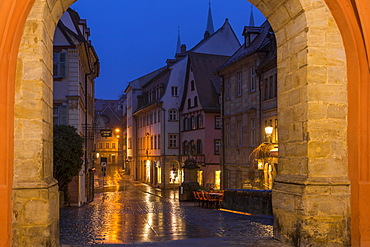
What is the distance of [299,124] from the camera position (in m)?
6.97

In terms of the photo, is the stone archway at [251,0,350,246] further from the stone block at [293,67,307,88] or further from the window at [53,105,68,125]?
the window at [53,105,68,125]

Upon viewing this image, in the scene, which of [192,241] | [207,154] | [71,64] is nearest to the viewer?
[192,241]

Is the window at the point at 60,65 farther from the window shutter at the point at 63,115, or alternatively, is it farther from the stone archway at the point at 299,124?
the stone archway at the point at 299,124

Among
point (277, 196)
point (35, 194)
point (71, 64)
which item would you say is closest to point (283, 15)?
point (277, 196)

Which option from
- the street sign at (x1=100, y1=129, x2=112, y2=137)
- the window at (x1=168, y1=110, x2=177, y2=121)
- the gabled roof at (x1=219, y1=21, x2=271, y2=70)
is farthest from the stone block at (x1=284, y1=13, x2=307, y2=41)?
the window at (x1=168, y1=110, x2=177, y2=121)

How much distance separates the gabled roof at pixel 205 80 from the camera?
137ft

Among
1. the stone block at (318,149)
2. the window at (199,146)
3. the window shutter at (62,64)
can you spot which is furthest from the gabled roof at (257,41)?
the stone block at (318,149)

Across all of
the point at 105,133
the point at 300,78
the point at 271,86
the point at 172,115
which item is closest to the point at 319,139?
the point at 300,78

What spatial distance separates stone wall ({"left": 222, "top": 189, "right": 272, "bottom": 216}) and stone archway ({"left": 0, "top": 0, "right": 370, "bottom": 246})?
271 inches

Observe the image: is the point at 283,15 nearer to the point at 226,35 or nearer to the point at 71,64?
the point at 71,64

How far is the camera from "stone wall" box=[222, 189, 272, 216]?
46.6ft

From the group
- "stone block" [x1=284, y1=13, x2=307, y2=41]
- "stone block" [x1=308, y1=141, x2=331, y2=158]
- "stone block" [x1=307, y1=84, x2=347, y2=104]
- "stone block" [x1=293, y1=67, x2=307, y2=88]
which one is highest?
"stone block" [x1=284, y1=13, x2=307, y2=41]

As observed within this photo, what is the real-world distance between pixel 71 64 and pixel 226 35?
24.1 m

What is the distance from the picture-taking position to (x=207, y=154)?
41.5 metres
